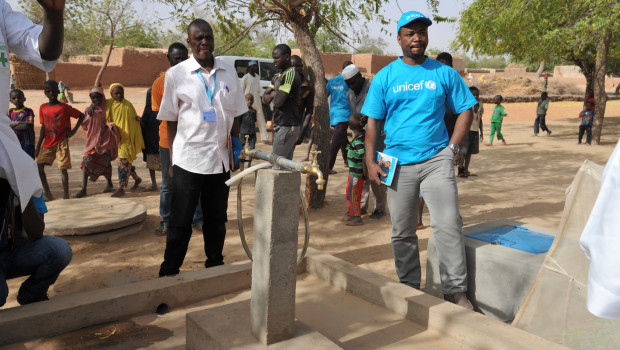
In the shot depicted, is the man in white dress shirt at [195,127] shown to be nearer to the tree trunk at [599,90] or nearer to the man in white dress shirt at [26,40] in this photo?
the man in white dress shirt at [26,40]

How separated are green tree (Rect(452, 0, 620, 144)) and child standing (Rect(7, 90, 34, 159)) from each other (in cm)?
958

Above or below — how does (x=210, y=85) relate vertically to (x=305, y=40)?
below

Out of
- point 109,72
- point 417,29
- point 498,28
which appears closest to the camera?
point 417,29

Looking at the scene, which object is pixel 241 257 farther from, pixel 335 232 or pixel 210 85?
pixel 210 85

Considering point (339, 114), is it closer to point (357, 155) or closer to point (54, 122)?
point (357, 155)

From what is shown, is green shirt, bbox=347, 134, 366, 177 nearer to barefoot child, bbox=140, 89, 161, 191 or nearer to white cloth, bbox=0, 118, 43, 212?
barefoot child, bbox=140, 89, 161, 191

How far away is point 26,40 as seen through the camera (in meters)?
2.28

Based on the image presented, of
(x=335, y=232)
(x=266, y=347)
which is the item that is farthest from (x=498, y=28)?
(x=266, y=347)

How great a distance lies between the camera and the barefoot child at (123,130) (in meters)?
6.59

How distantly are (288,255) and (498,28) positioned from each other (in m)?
12.3

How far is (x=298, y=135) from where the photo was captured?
19.7 ft

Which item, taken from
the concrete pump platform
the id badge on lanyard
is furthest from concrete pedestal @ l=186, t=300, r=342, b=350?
the id badge on lanyard

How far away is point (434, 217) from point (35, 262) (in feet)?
7.54

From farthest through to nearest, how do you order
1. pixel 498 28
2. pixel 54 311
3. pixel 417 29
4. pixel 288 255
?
pixel 498 28
pixel 417 29
pixel 54 311
pixel 288 255
